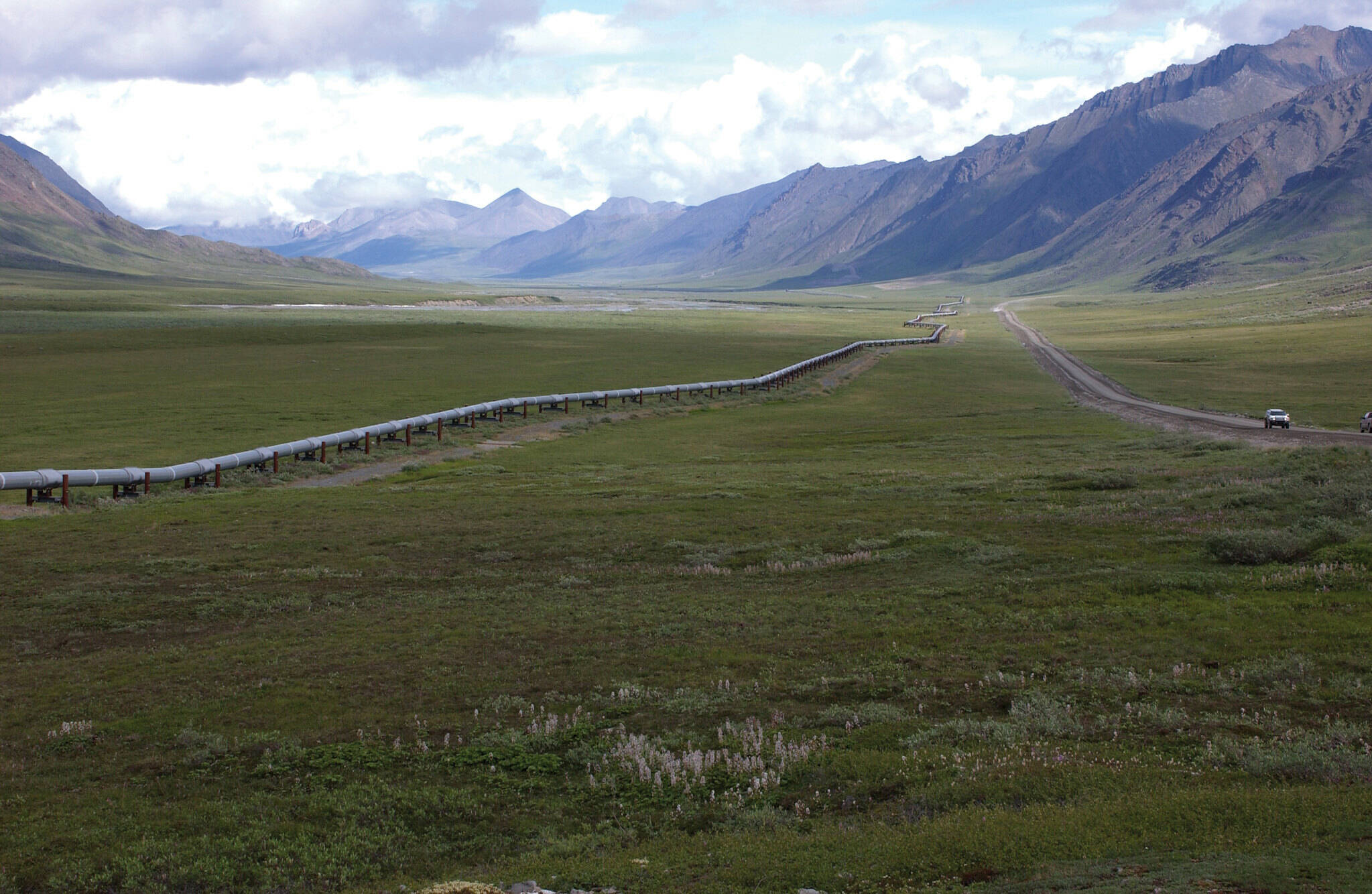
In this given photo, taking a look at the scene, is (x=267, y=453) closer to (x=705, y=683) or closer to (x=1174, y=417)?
(x=705, y=683)

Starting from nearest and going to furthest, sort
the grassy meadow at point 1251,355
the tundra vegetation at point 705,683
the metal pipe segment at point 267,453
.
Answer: the tundra vegetation at point 705,683 < the metal pipe segment at point 267,453 < the grassy meadow at point 1251,355

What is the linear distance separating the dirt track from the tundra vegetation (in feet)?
38.7

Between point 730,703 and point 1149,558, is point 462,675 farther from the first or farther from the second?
point 1149,558

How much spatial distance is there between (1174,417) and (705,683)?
163 ft

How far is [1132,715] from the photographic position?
1107 cm

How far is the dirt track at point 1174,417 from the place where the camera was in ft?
139

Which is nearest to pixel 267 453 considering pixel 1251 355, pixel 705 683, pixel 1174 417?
pixel 705 683

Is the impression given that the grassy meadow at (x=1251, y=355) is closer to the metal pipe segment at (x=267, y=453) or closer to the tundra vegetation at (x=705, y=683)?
the metal pipe segment at (x=267, y=453)

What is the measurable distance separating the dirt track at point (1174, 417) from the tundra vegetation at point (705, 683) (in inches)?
464

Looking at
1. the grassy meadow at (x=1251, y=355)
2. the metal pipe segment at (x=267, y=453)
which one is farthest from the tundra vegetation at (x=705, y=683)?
the grassy meadow at (x=1251, y=355)

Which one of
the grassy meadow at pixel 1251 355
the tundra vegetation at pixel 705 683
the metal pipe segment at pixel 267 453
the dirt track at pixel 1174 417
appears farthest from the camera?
the grassy meadow at pixel 1251 355

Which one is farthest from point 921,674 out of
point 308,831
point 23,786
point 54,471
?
point 54,471

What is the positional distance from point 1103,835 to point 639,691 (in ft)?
19.1

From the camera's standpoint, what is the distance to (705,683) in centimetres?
1273
